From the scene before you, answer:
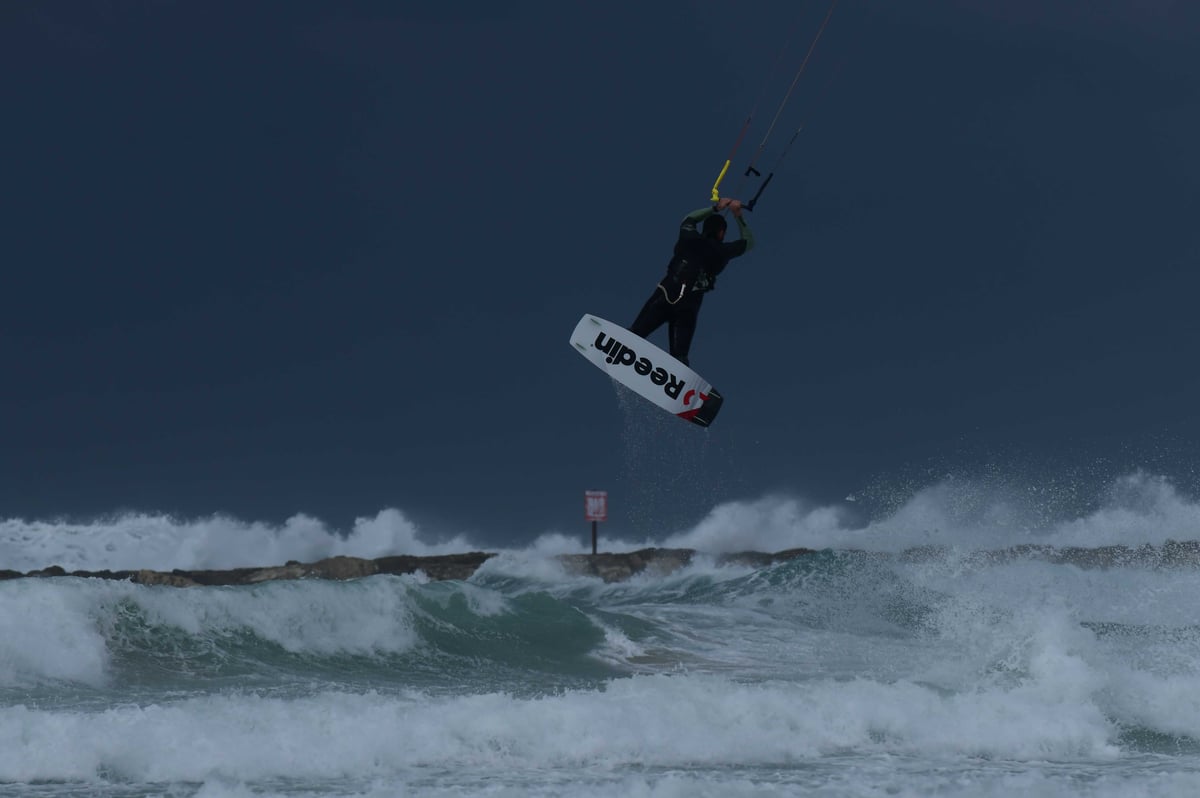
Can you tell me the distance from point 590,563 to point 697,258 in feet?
73.3

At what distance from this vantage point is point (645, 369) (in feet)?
39.6

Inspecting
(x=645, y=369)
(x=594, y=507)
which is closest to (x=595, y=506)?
(x=594, y=507)

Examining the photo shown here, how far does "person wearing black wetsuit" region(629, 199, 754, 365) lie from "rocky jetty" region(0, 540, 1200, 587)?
806 inches

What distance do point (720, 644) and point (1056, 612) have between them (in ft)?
16.2

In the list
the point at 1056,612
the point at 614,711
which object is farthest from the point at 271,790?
A: the point at 1056,612

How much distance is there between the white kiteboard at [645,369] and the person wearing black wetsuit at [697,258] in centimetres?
64

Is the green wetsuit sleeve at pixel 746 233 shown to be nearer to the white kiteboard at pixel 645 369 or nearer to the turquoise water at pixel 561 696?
the white kiteboard at pixel 645 369

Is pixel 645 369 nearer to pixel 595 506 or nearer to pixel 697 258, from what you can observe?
pixel 697 258

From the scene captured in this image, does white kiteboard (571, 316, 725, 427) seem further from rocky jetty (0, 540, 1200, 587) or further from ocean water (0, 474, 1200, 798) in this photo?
rocky jetty (0, 540, 1200, 587)

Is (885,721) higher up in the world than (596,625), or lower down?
lower down

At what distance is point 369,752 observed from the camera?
341 inches

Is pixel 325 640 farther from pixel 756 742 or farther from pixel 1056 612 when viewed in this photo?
pixel 1056 612

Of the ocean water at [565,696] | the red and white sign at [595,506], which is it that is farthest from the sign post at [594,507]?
the ocean water at [565,696]

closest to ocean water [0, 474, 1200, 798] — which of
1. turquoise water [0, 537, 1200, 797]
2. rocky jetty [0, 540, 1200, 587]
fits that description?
turquoise water [0, 537, 1200, 797]
